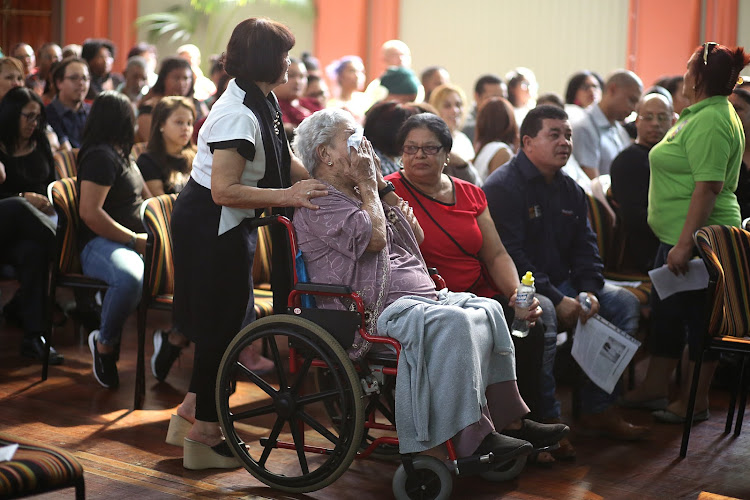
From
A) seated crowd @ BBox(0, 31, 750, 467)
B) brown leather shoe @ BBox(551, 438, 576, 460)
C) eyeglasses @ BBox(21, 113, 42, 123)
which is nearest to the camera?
seated crowd @ BBox(0, 31, 750, 467)

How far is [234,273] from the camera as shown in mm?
3037

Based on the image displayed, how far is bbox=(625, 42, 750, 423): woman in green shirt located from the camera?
12.1ft

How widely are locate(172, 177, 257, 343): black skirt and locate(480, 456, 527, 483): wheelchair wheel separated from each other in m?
0.93

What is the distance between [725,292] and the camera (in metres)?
3.36

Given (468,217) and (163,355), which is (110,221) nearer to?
(163,355)

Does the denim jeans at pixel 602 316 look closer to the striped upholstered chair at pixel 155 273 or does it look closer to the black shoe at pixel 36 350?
the striped upholstered chair at pixel 155 273

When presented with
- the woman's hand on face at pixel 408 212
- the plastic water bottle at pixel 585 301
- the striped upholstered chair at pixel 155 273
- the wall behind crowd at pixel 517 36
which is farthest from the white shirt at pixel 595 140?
the wall behind crowd at pixel 517 36

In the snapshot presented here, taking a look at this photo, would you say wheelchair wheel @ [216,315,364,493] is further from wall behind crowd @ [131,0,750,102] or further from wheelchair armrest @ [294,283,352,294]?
wall behind crowd @ [131,0,750,102]

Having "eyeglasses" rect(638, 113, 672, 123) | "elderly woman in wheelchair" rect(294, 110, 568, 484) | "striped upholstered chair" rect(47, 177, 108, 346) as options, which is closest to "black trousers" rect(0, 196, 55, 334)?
"striped upholstered chair" rect(47, 177, 108, 346)

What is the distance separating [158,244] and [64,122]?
2.64 metres

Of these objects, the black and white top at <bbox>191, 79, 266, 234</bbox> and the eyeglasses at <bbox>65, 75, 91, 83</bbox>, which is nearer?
the black and white top at <bbox>191, 79, 266, 234</bbox>

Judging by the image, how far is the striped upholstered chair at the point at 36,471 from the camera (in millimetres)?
1822

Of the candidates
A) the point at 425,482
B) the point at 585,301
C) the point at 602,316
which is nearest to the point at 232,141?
the point at 425,482

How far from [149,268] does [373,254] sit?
1183mm
